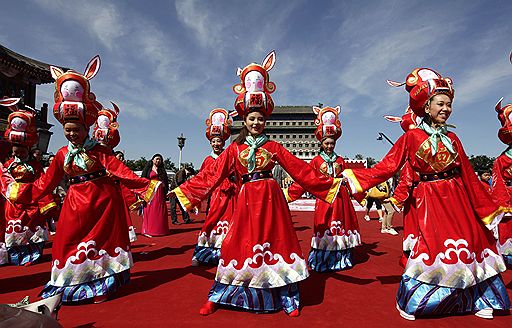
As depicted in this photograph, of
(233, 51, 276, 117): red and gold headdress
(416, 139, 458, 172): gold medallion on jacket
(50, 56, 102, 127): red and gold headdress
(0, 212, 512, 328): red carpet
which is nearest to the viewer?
(0, 212, 512, 328): red carpet

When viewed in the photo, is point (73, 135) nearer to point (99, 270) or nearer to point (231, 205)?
point (99, 270)

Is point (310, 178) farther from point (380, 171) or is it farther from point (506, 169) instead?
point (506, 169)

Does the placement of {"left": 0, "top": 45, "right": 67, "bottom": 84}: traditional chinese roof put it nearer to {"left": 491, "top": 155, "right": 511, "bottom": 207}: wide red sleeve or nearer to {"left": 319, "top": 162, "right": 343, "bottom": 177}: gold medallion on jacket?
{"left": 319, "top": 162, "right": 343, "bottom": 177}: gold medallion on jacket

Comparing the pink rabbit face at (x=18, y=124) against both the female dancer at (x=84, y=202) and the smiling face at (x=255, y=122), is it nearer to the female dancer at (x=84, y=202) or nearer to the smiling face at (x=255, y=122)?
the female dancer at (x=84, y=202)

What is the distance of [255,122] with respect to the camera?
3201 mm

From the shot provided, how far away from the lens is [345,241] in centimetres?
458

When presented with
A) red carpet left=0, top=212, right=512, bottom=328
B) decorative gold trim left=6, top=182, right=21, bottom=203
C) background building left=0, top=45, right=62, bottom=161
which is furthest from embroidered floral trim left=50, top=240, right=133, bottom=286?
background building left=0, top=45, right=62, bottom=161

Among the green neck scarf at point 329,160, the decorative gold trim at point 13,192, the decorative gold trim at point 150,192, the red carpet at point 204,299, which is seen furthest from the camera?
the green neck scarf at point 329,160

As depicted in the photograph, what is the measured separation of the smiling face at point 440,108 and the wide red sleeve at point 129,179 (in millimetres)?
3103

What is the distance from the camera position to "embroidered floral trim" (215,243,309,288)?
287 centimetres

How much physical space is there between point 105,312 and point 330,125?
3.95m

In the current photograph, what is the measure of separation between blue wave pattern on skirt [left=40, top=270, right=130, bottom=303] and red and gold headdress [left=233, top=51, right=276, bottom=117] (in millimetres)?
2438

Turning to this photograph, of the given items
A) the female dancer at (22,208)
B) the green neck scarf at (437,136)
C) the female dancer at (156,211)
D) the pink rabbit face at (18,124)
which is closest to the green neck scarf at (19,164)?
the female dancer at (22,208)

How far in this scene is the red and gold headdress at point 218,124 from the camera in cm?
588
